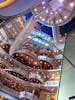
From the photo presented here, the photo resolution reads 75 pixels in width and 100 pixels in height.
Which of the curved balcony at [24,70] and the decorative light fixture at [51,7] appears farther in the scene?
the curved balcony at [24,70]

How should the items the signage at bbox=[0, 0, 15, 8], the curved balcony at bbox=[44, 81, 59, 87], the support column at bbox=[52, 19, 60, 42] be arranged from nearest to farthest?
the signage at bbox=[0, 0, 15, 8], the support column at bbox=[52, 19, 60, 42], the curved balcony at bbox=[44, 81, 59, 87]

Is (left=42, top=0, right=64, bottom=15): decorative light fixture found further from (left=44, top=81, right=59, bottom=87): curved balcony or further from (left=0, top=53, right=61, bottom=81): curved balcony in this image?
(left=44, top=81, right=59, bottom=87): curved balcony

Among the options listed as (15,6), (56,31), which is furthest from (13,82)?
(15,6)

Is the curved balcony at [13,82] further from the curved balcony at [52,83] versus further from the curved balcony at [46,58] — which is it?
the curved balcony at [46,58]

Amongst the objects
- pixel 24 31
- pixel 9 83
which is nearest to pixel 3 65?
pixel 9 83

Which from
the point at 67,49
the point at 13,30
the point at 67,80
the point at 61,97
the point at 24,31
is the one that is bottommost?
the point at 61,97

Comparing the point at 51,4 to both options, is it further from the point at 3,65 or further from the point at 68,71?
the point at 3,65

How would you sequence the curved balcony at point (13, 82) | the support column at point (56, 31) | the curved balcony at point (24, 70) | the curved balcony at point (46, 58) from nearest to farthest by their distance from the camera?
the support column at point (56, 31) → the curved balcony at point (24, 70) → the curved balcony at point (13, 82) → the curved balcony at point (46, 58)

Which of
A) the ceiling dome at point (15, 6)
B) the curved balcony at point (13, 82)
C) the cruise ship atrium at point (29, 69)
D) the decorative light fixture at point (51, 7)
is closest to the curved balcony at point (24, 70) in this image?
the cruise ship atrium at point (29, 69)

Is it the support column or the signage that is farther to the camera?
the support column

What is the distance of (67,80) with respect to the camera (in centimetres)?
441

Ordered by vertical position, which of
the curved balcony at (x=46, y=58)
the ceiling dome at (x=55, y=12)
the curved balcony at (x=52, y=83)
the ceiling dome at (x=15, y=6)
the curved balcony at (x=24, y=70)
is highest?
the curved balcony at (x=46, y=58)

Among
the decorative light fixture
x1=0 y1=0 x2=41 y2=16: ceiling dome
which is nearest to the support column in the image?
the decorative light fixture

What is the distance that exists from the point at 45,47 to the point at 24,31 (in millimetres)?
27442
